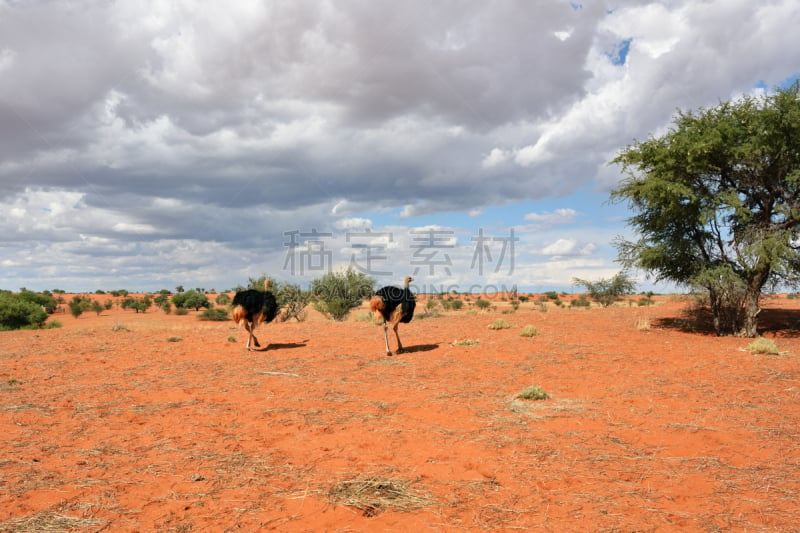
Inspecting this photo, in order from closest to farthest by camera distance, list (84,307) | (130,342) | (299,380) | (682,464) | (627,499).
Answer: (627,499)
(682,464)
(299,380)
(130,342)
(84,307)

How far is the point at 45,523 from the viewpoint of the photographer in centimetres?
433

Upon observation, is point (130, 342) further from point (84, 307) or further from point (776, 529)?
point (84, 307)

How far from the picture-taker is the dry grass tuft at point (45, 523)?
166 inches

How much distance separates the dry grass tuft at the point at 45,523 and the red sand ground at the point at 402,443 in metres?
0.02

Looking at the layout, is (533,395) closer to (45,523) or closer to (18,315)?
(45,523)

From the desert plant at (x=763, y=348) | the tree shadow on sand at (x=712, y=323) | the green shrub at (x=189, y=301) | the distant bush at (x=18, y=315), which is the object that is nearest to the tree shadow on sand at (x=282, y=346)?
the desert plant at (x=763, y=348)

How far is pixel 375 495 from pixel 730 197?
62.8 ft

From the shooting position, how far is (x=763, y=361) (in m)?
12.9

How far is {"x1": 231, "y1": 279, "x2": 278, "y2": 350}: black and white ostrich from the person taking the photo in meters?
14.5

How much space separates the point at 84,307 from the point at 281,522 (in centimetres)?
5375

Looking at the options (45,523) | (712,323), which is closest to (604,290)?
(712,323)

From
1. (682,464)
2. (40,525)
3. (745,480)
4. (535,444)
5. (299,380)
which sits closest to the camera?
(40,525)

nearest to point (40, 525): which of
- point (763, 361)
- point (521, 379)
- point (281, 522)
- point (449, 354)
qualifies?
point (281, 522)

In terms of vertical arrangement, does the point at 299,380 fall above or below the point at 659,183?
below
